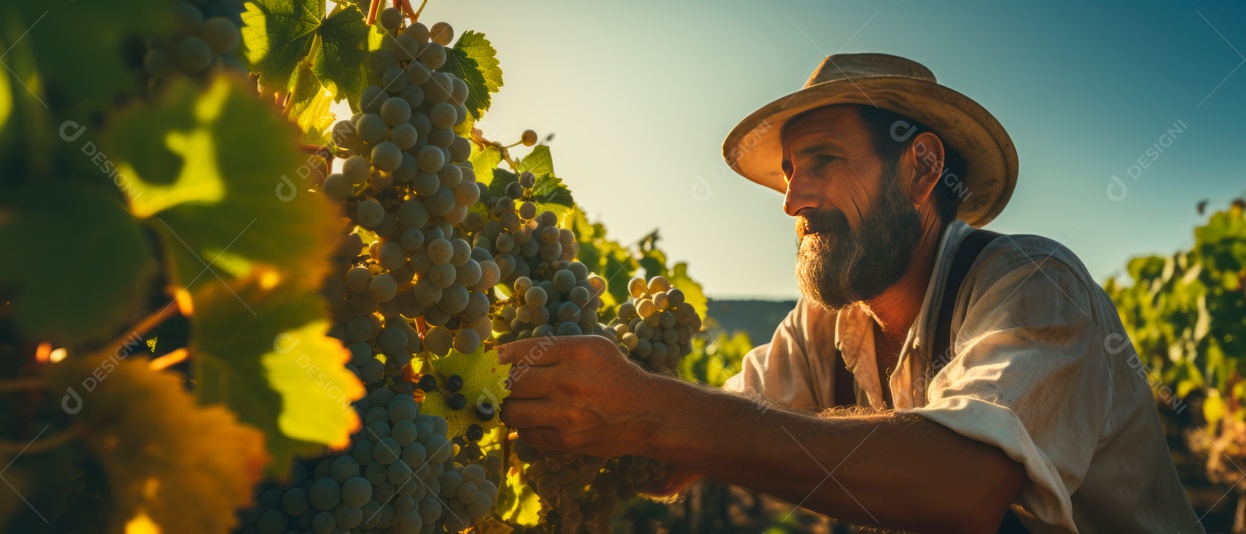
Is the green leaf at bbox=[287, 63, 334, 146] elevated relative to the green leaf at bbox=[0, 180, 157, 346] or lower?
lower

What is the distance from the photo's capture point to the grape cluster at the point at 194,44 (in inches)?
26.2

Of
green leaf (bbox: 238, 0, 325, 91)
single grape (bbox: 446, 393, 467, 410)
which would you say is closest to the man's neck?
single grape (bbox: 446, 393, 467, 410)

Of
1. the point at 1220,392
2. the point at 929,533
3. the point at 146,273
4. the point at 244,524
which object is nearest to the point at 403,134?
the point at 244,524

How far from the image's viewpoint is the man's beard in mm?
2975

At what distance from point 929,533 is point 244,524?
4.86 ft

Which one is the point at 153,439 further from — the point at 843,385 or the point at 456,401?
the point at 843,385

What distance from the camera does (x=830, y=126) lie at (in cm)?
307

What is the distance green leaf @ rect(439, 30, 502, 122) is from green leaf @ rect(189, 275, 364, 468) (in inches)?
38.8

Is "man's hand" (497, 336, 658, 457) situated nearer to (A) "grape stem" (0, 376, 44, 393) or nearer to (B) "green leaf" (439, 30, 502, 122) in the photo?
(B) "green leaf" (439, 30, 502, 122)

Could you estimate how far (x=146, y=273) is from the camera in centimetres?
52

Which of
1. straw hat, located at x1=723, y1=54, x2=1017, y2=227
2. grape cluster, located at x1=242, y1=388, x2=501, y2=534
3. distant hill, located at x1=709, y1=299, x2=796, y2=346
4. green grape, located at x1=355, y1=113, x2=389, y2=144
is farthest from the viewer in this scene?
distant hill, located at x1=709, y1=299, x2=796, y2=346

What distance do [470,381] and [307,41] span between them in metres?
0.61

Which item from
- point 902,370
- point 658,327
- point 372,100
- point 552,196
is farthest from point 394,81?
point 902,370

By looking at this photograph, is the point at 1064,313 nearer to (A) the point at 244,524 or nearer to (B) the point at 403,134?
(B) the point at 403,134
